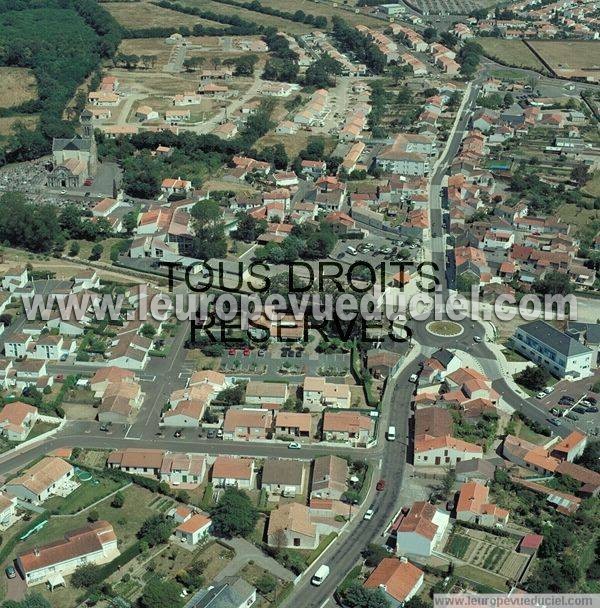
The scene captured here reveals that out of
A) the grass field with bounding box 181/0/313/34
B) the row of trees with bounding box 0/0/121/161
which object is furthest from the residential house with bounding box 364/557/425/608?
the grass field with bounding box 181/0/313/34

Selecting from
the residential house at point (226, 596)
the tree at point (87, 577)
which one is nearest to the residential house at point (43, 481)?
the tree at point (87, 577)

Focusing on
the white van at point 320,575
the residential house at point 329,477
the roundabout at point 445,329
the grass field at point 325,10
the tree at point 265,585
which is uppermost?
the tree at point 265,585

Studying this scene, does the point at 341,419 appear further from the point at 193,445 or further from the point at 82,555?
the point at 82,555

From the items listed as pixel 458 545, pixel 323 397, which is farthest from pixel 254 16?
pixel 458 545

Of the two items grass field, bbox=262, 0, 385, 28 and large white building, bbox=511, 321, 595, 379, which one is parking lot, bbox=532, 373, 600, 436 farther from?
grass field, bbox=262, 0, 385, 28

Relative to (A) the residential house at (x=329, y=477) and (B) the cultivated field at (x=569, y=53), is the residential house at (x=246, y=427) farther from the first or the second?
(B) the cultivated field at (x=569, y=53)

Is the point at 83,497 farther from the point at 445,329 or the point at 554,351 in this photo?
the point at 554,351

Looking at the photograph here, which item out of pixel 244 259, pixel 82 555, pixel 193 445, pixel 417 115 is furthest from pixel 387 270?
pixel 417 115
